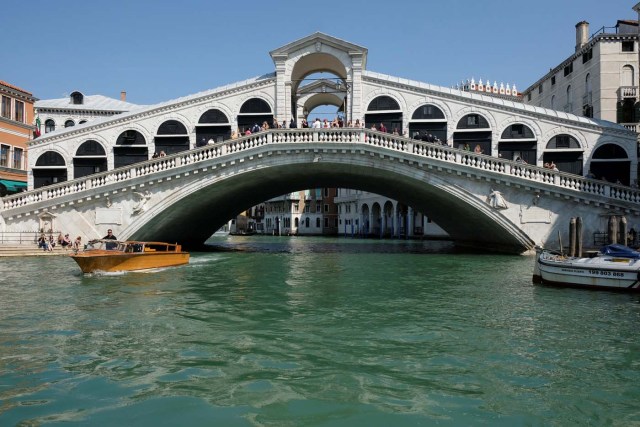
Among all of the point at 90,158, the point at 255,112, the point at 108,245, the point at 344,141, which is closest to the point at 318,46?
the point at 255,112

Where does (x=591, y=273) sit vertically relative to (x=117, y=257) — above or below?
below

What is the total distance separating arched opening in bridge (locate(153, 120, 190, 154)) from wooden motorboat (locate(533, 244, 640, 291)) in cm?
1765

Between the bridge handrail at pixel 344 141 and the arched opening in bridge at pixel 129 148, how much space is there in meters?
3.99

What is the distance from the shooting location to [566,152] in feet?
76.6

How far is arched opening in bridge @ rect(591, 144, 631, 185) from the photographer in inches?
906

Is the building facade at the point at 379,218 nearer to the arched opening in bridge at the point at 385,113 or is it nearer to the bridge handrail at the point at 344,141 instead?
the arched opening in bridge at the point at 385,113

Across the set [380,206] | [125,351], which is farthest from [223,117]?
[380,206]

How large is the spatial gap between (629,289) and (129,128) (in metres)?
21.6

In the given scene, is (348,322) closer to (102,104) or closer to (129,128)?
(129,128)

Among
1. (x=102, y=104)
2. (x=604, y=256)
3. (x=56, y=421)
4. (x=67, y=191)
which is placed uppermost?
(x=102, y=104)

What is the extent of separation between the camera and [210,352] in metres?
6.68

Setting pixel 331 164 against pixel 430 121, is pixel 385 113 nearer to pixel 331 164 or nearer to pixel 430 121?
pixel 430 121

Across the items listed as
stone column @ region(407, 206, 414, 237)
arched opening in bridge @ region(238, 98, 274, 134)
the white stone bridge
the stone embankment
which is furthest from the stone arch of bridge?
stone column @ region(407, 206, 414, 237)

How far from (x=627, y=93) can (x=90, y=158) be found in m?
28.7
